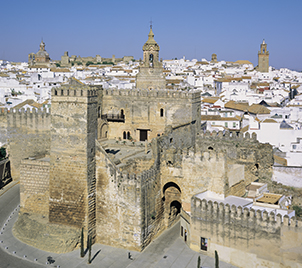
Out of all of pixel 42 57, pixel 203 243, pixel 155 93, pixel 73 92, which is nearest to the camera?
pixel 203 243

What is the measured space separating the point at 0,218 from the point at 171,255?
34.6ft

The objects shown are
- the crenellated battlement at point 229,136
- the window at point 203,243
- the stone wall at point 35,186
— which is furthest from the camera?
the crenellated battlement at point 229,136

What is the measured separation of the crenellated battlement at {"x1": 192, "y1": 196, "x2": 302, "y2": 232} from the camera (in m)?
18.4

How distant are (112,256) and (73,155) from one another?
17.5ft

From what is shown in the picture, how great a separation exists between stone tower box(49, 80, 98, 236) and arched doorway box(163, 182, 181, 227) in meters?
4.12

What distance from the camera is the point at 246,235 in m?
19.2

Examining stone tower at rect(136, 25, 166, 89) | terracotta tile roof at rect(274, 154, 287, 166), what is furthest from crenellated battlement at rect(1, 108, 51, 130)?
terracotta tile roof at rect(274, 154, 287, 166)

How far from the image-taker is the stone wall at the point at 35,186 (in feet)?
76.7

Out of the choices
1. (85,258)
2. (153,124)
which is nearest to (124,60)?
(153,124)

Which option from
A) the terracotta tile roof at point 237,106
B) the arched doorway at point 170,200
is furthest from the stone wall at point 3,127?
the terracotta tile roof at point 237,106

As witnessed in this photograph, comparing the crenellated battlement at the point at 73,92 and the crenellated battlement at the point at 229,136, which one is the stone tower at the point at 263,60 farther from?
the crenellated battlement at the point at 73,92

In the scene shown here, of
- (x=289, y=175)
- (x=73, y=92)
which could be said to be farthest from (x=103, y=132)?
(x=289, y=175)

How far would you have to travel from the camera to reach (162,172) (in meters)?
23.2

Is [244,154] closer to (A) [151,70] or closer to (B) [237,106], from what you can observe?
(A) [151,70]
